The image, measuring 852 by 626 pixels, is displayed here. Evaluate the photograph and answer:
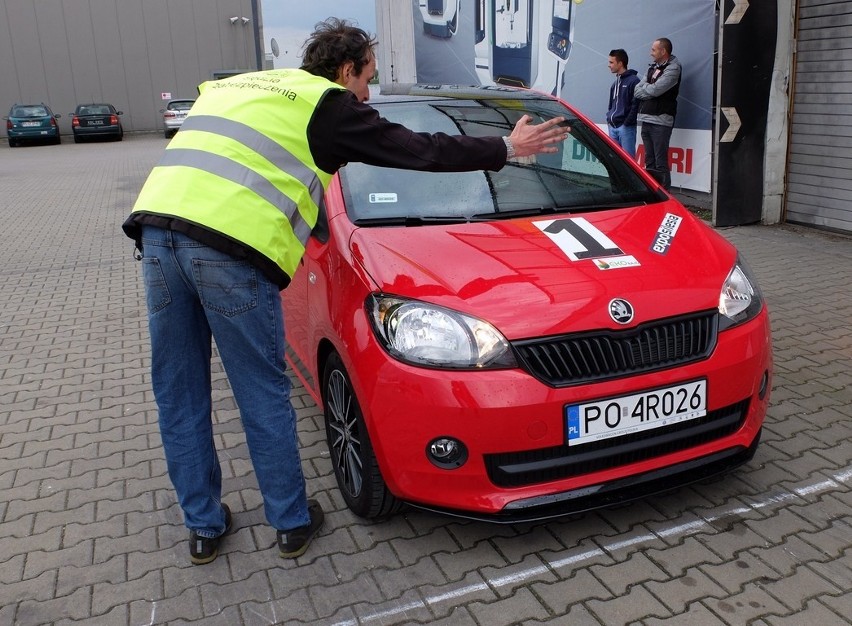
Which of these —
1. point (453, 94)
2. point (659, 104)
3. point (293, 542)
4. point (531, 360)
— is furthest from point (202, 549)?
point (659, 104)

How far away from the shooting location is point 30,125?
95.3 feet

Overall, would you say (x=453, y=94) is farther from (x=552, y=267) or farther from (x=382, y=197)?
(x=552, y=267)

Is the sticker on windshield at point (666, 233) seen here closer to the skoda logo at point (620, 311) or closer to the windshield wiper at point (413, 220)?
the skoda logo at point (620, 311)

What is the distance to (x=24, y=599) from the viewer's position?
2709mm

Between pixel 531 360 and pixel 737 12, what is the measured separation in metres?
6.29

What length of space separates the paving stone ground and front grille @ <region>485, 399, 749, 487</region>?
14.2 inches

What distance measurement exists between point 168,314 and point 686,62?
25.0ft

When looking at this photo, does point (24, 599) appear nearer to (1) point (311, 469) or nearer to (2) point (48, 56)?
(1) point (311, 469)

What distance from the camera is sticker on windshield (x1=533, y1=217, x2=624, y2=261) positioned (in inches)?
115

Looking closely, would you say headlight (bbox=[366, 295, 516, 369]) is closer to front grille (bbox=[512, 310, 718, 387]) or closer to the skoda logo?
front grille (bbox=[512, 310, 718, 387])

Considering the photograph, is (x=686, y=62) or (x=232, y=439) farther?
(x=686, y=62)

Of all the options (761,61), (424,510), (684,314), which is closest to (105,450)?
(424,510)

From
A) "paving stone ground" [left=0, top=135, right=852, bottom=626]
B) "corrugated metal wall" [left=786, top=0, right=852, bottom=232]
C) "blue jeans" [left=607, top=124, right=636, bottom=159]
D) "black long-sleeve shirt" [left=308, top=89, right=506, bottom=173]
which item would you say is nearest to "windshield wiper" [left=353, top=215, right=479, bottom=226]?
"black long-sleeve shirt" [left=308, top=89, right=506, bottom=173]

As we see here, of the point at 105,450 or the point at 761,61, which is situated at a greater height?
the point at 761,61
